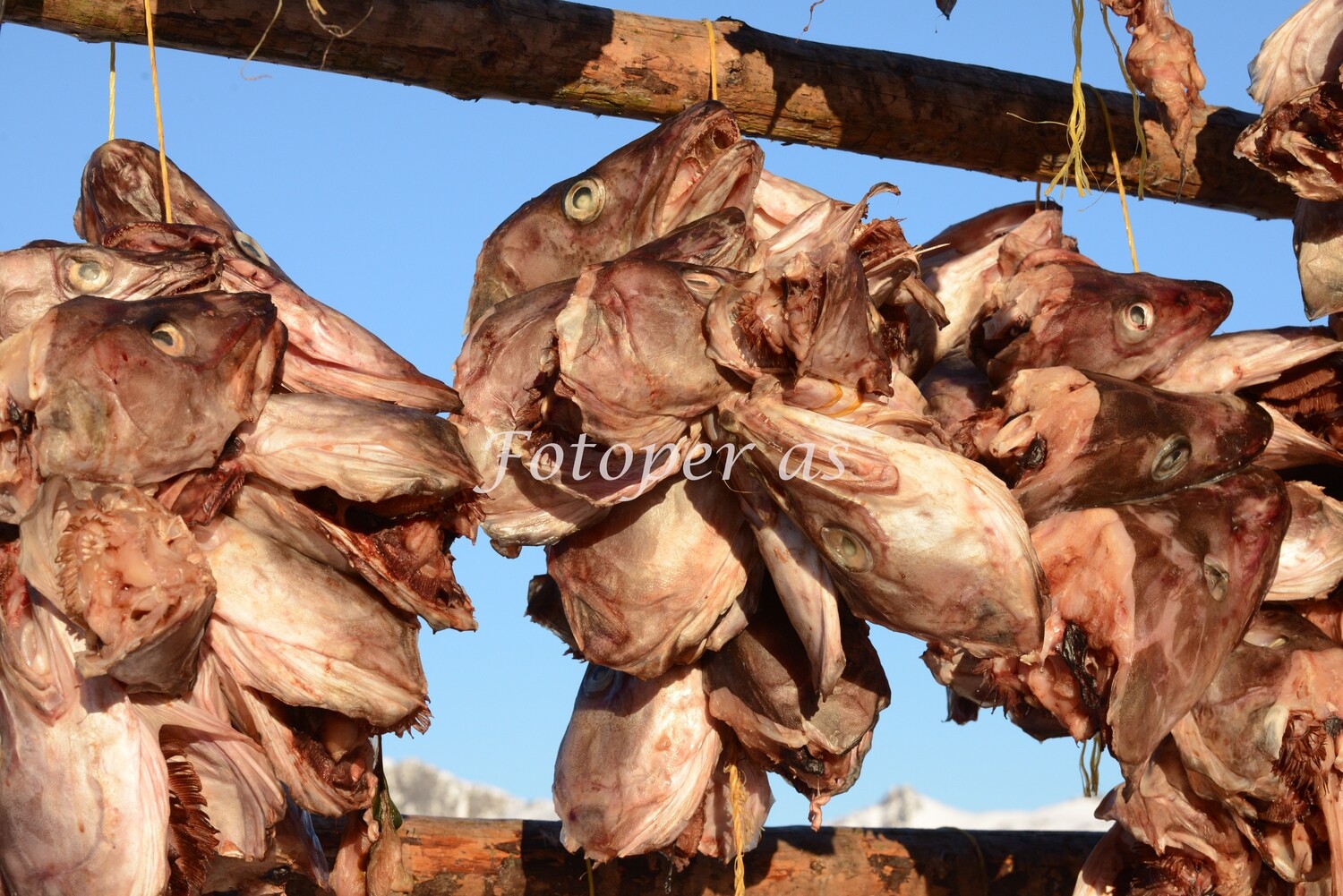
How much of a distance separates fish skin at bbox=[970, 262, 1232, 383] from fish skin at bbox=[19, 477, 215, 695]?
1.39m

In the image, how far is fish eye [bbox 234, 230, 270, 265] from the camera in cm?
244

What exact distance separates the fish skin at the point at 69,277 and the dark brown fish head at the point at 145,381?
0.42ft

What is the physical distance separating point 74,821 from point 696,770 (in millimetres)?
1068

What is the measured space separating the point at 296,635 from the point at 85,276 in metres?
0.58

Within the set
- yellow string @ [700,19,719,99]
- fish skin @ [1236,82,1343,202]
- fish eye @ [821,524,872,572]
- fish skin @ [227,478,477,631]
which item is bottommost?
fish skin @ [227,478,477,631]

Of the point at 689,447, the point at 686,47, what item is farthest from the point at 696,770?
the point at 686,47

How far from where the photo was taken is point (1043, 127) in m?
3.16

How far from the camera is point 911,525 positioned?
2.15m

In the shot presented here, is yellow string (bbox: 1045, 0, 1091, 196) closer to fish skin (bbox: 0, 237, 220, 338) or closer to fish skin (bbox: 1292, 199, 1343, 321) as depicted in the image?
fish skin (bbox: 1292, 199, 1343, 321)

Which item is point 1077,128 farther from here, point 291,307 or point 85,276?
point 85,276

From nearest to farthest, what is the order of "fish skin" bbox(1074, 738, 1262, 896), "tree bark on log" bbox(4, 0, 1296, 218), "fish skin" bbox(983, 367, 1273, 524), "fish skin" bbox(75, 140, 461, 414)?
"fish skin" bbox(75, 140, 461, 414) < "fish skin" bbox(983, 367, 1273, 524) < "tree bark on log" bbox(4, 0, 1296, 218) < "fish skin" bbox(1074, 738, 1262, 896)

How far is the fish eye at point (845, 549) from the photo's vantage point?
2188 millimetres

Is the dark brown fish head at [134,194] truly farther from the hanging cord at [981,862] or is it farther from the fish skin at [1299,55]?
the hanging cord at [981,862]

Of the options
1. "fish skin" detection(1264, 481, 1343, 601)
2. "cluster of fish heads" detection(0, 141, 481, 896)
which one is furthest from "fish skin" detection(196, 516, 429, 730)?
"fish skin" detection(1264, 481, 1343, 601)
